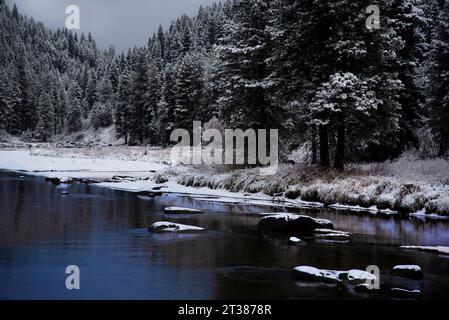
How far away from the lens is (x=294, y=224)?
1537cm

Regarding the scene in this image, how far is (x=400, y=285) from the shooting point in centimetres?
959

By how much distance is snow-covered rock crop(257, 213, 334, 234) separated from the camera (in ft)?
50.3

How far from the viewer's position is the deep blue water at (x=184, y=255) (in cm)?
905

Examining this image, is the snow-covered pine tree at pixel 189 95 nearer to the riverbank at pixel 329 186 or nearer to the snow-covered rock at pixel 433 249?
the riverbank at pixel 329 186

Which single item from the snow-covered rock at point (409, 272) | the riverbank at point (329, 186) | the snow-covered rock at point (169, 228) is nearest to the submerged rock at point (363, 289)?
the snow-covered rock at point (409, 272)

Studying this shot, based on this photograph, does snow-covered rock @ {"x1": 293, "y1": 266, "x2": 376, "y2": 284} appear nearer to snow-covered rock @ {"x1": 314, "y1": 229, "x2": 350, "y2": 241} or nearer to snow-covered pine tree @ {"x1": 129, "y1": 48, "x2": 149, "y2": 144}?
snow-covered rock @ {"x1": 314, "y1": 229, "x2": 350, "y2": 241}

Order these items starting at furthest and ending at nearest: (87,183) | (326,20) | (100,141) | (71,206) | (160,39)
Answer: (160,39) → (100,141) → (87,183) → (326,20) → (71,206)

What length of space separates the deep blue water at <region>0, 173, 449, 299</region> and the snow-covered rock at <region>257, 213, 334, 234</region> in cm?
72

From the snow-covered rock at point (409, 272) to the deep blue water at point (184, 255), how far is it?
0.20 m

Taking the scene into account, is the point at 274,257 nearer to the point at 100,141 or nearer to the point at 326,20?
the point at 326,20

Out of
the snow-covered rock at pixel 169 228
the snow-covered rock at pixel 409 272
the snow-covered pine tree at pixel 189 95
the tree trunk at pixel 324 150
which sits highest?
the snow-covered pine tree at pixel 189 95

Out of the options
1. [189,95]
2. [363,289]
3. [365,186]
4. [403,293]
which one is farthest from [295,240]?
[189,95]
